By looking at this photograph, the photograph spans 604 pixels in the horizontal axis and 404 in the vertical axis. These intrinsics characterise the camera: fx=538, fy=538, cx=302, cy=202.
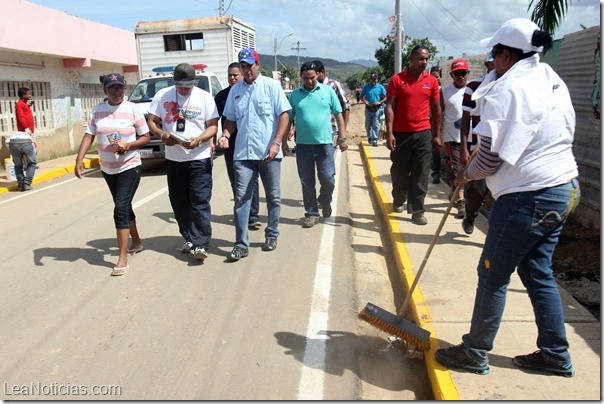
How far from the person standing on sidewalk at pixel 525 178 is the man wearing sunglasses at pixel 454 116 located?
3.94m

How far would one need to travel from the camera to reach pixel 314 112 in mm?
6695

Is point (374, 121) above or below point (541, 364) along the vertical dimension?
above

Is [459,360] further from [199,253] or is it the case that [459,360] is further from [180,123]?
[180,123]

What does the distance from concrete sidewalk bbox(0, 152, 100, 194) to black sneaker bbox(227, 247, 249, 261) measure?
7.06 metres

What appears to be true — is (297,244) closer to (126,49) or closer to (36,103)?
(36,103)

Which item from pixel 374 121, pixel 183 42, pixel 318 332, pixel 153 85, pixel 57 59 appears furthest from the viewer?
A: pixel 57 59

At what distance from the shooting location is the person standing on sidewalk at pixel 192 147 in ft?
18.1

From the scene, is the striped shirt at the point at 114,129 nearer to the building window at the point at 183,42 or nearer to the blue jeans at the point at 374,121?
the blue jeans at the point at 374,121

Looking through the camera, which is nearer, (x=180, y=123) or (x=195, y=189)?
(x=180, y=123)

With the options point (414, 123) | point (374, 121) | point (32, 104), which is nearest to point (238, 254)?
point (414, 123)

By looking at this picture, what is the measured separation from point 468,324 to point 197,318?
83.5 inches

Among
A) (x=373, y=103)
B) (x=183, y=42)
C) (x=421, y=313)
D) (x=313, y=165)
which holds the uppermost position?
(x=183, y=42)

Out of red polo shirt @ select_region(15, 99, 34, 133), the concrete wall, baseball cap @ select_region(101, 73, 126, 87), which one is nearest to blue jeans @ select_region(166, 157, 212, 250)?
baseball cap @ select_region(101, 73, 126, 87)

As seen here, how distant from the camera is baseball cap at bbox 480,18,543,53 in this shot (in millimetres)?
2891
